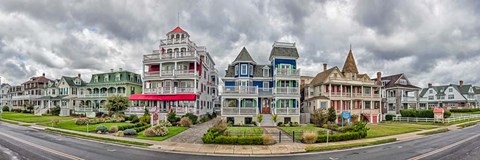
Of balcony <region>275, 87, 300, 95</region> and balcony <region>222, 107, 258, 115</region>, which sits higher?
balcony <region>275, 87, 300, 95</region>

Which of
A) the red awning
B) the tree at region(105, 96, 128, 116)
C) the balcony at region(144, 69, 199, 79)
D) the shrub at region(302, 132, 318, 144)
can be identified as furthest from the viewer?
the tree at region(105, 96, 128, 116)

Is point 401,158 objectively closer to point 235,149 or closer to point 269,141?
point 269,141

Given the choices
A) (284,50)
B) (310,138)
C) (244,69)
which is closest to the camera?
(310,138)

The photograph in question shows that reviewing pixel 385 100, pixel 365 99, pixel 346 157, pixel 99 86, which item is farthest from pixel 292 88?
pixel 99 86

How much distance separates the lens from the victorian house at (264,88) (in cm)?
3559

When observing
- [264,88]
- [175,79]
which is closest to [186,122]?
[175,79]

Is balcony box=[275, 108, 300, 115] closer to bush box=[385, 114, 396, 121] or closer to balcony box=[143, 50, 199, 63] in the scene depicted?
balcony box=[143, 50, 199, 63]

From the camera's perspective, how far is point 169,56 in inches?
1617

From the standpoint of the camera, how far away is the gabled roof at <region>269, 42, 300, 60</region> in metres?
38.0

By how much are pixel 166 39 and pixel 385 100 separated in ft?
150

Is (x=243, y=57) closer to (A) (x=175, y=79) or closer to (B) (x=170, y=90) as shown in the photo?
(A) (x=175, y=79)

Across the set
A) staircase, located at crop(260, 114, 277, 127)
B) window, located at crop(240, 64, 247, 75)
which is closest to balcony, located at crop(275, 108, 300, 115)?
staircase, located at crop(260, 114, 277, 127)

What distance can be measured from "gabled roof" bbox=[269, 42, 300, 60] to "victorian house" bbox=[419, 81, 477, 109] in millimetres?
52363

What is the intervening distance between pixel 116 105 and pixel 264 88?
2382 centimetres
